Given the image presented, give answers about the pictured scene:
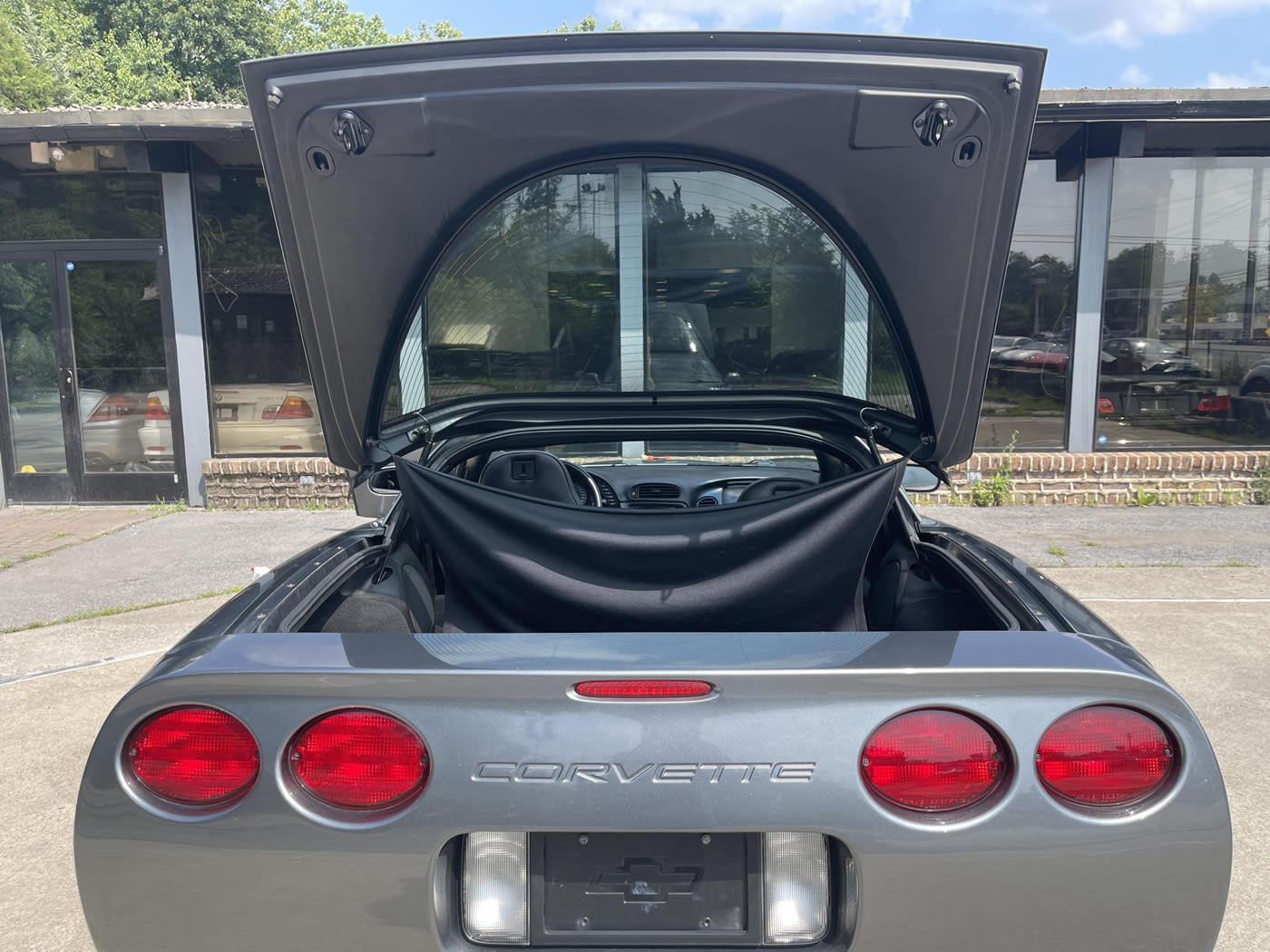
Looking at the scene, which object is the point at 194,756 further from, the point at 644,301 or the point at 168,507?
the point at 168,507

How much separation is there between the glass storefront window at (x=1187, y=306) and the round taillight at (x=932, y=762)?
28.0ft

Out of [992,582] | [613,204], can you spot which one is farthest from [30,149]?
[992,582]

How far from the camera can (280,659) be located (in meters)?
1.58

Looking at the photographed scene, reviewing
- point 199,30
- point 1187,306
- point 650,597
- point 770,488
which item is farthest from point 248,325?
point 199,30

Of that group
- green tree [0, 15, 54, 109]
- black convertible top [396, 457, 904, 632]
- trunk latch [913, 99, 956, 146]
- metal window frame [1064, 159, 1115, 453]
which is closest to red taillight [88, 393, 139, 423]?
black convertible top [396, 457, 904, 632]

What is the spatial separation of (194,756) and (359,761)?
0.92 ft

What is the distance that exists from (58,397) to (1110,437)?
1024 centimetres

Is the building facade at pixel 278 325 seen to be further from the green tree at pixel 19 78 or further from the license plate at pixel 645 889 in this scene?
the green tree at pixel 19 78

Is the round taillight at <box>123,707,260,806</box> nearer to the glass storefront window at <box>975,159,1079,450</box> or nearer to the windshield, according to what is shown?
the windshield

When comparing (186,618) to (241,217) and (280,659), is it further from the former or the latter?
(241,217)

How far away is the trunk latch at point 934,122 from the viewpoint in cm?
200

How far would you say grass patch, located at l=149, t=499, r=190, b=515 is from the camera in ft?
28.9

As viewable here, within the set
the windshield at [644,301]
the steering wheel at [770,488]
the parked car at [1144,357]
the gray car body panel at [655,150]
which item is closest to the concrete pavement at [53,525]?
the windshield at [644,301]

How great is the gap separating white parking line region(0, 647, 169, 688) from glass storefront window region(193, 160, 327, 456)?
4.58 metres
